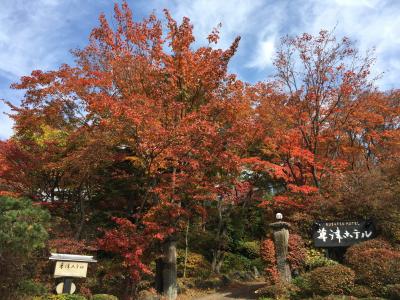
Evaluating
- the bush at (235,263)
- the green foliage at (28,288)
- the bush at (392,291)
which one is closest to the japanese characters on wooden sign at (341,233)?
the bush at (392,291)

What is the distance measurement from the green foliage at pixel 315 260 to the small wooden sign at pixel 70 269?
320 inches

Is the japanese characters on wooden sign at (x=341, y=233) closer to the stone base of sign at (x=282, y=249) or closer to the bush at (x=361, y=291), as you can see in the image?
the stone base of sign at (x=282, y=249)

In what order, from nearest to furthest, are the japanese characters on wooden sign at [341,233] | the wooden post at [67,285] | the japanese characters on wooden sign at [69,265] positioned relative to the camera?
the japanese characters on wooden sign at [69,265] < the wooden post at [67,285] < the japanese characters on wooden sign at [341,233]

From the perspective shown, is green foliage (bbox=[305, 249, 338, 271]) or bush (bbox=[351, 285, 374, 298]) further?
green foliage (bbox=[305, 249, 338, 271])

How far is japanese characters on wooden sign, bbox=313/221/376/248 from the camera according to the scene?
13914 millimetres

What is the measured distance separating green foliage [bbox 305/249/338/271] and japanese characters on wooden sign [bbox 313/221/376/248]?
1.23ft

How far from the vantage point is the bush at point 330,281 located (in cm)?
1171

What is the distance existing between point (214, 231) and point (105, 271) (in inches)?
320

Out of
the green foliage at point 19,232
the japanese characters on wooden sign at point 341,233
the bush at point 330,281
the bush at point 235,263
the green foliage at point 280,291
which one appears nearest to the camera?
the green foliage at point 19,232

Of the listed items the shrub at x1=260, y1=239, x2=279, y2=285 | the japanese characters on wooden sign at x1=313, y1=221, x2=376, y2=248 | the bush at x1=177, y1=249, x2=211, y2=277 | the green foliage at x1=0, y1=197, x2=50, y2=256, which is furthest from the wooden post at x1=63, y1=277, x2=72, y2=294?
the japanese characters on wooden sign at x1=313, y1=221, x2=376, y2=248

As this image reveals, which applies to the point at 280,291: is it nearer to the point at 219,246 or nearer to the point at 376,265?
the point at 376,265

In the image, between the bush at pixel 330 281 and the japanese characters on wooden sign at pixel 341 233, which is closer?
the bush at pixel 330 281

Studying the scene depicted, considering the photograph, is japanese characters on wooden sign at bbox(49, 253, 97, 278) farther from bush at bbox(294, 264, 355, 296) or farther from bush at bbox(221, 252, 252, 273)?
bush at bbox(221, 252, 252, 273)

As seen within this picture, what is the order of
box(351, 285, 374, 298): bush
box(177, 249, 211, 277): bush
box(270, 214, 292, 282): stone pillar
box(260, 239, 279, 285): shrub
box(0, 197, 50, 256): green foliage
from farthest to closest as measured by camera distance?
1. box(177, 249, 211, 277): bush
2. box(270, 214, 292, 282): stone pillar
3. box(260, 239, 279, 285): shrub
4. box(351, 285, 374, 298): bush
5. box(0, 197, 50, 256): green foliage
